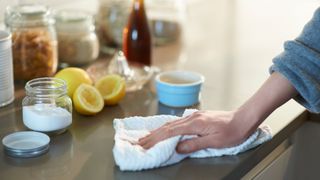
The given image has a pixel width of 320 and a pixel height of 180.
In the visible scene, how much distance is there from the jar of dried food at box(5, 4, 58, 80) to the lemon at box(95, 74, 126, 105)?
158 mm

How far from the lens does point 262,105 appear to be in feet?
3.70

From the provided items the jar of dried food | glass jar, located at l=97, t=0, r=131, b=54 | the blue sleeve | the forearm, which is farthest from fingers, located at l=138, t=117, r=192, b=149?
glass jar, located at l=97, t=0, r=131, b=54

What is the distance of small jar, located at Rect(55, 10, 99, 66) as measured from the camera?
1578 millimetres

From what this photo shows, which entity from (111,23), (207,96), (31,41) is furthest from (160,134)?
(111,23)

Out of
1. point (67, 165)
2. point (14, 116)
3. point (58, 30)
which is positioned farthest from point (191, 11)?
point (67, 165)

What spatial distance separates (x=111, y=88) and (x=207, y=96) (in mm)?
234

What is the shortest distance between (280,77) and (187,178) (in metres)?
0.27

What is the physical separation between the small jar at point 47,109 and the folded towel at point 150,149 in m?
0.11

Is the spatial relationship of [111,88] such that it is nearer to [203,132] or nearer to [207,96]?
[207,96]

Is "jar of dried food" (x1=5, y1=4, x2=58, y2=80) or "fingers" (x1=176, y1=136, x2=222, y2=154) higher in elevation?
"jar of dried food" (x1=5, y1=4, x2=58, y2=80)

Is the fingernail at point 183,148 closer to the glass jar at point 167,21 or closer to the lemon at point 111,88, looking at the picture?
the lemon at point 111,88

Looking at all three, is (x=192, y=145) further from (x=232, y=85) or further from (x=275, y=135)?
(x=232, y=85)

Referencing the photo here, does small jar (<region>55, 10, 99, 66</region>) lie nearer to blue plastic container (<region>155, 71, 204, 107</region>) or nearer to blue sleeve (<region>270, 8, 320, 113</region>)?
blue plastic container (<region>155, 71, 204, 107</region>)

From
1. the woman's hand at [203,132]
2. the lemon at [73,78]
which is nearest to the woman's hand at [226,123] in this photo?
the woman's hand at [203,132]
